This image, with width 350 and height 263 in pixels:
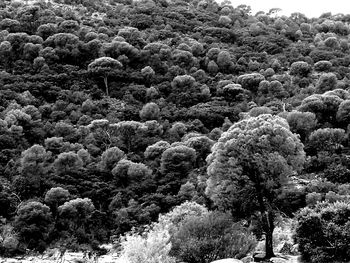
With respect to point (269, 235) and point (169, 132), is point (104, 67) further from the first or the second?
point (269, 235)

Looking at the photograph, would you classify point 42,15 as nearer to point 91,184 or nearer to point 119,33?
point 119,33

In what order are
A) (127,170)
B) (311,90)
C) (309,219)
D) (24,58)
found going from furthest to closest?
(24,58) → (311,90) → (127,170) → (309,219)

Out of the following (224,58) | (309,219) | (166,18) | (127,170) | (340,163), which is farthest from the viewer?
(166,18)

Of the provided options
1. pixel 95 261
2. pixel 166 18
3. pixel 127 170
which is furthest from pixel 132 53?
pixel 95 261

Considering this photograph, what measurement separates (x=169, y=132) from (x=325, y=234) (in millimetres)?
37930

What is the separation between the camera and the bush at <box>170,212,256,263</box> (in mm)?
24031

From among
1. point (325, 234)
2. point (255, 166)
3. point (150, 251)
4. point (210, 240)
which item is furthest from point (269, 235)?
point (150, 251)

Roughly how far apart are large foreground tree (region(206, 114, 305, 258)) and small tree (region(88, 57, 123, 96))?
44.7 metres

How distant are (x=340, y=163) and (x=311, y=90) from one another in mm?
23648

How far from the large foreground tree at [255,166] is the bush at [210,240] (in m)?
1.30

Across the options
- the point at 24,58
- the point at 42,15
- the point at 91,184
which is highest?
the point at 42,15

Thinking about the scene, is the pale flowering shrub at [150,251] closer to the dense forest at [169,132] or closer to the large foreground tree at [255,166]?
the dense forest at [169,132]

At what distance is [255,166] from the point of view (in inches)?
1004

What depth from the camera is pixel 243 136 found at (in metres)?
26.1
